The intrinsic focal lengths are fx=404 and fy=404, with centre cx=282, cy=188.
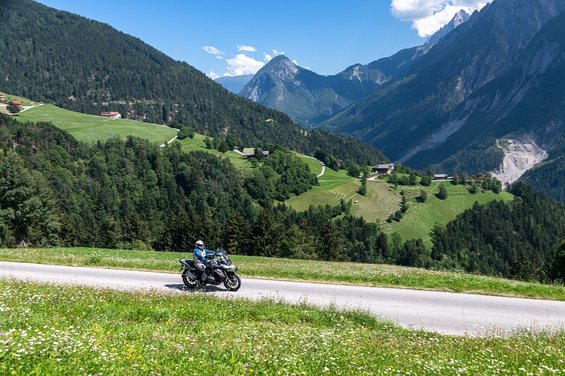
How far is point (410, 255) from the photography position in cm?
15688

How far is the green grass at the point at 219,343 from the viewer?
23.6ft

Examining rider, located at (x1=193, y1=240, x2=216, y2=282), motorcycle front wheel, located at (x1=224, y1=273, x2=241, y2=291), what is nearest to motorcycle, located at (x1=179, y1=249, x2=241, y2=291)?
motorcycle front wheel, located at (x1=224, y1=273, x2=241, y2=291)

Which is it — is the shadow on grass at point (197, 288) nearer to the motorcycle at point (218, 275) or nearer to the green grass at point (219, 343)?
the motorcycle at point (218, 275)

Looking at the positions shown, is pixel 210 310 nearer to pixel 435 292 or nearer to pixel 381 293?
pixel 381 293

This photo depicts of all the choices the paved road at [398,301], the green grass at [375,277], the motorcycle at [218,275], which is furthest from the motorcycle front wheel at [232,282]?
the green grass at [375,277]

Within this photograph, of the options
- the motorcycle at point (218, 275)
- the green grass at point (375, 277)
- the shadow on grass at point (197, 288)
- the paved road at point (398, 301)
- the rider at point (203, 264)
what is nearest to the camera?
the paved road at point (398, 301)

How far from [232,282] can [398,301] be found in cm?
848

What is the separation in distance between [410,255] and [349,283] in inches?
5616

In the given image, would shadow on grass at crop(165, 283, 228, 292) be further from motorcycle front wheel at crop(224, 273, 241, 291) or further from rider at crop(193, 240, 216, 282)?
rider at crop(193, 240, 216, 282)

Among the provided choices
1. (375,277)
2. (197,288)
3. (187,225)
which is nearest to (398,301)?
(375,277)

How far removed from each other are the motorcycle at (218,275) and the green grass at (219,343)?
506 cm

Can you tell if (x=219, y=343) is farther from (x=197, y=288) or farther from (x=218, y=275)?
(x=197, y=288)

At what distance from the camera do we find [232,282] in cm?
2144

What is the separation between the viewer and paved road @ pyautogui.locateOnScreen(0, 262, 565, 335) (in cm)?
1591
